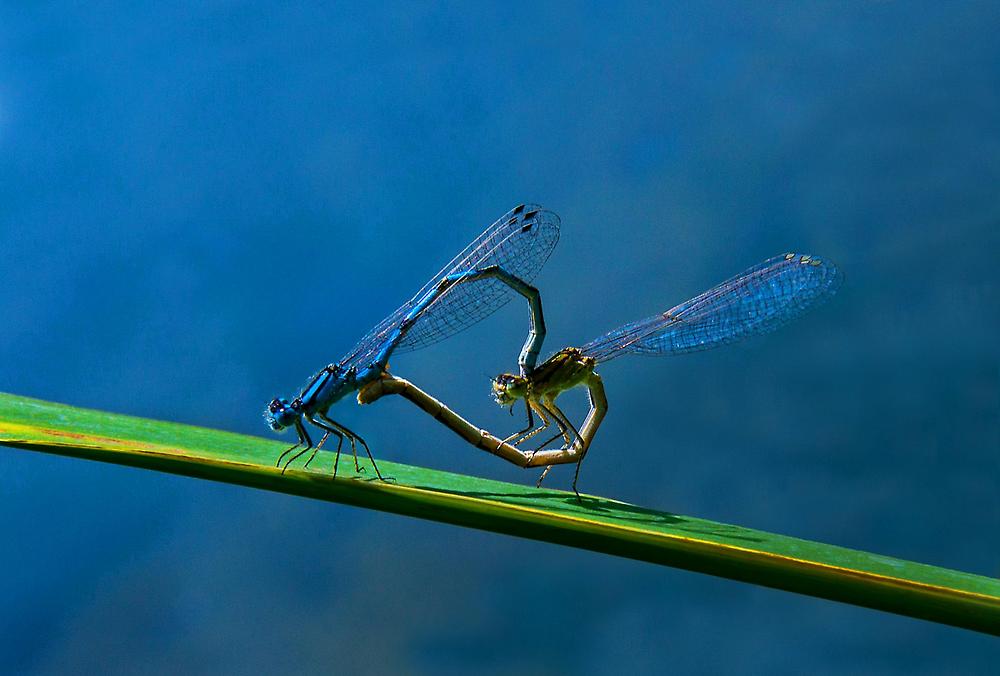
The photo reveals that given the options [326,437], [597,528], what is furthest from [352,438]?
[597,528]

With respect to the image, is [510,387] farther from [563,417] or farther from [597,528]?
[597,528]

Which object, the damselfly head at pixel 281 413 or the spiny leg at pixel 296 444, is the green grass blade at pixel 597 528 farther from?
the damselfly head at pixel 281 413

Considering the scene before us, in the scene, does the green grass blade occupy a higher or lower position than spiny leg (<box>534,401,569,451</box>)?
lower

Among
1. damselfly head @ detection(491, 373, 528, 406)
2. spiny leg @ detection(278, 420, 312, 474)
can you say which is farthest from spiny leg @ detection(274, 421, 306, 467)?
damselfly head @ detection(491, 373, 528, 406)

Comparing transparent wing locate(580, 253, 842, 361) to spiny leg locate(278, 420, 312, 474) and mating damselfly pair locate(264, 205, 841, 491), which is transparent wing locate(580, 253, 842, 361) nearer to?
mating damselfly pair locate(264, 205, 841, 491)

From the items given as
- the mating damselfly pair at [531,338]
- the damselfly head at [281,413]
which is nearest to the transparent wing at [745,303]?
the mating damselfly pair at [531,338]

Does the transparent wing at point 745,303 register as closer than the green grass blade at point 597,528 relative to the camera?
No
